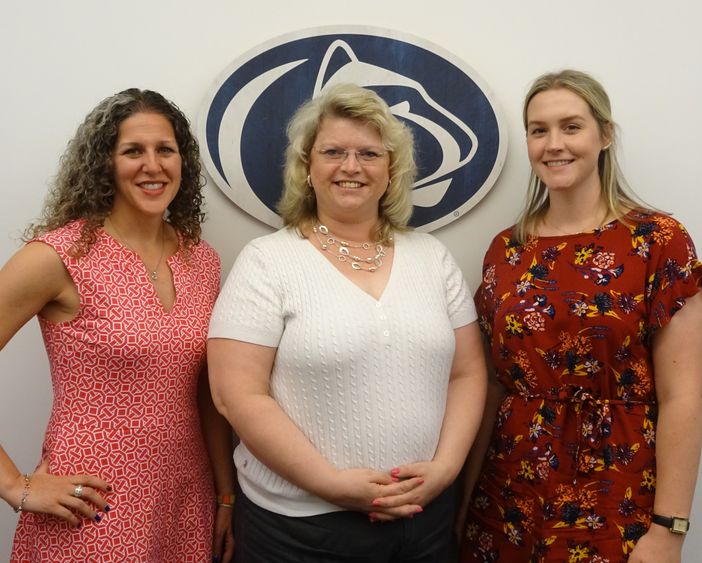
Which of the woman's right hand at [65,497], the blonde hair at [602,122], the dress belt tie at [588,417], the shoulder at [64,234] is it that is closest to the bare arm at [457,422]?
the dress belt tie at [588,417]

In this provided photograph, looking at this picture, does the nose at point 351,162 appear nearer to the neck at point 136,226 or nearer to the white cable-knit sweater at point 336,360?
the white cable-knit sweater at point 336,360

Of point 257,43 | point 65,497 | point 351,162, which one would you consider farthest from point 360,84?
point 65,497

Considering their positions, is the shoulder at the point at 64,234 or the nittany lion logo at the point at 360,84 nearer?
the shoulder at the point at 64,234

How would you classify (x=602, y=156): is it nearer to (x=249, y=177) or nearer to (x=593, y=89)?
(x=593, y=89)

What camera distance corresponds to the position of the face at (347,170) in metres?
1.64

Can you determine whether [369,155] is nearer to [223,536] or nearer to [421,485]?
[421,485]

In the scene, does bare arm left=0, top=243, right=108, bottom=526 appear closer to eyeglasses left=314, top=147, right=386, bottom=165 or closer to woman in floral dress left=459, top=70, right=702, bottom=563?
eyeglasses left=314, top=147, right=386, bottom=165

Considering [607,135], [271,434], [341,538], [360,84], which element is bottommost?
[341,538]

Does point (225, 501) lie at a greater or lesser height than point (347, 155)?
lesser

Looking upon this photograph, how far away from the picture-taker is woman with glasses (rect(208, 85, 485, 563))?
4.83 ft

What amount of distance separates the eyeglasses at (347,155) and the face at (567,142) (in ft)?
1.48

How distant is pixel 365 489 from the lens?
144 centimetres

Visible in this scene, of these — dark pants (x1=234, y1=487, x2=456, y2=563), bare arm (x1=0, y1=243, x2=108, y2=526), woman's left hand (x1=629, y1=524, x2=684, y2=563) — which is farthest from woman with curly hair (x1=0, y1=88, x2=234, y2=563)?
woman's left hand (x1=629, y1=524, x2=684, y2=563)

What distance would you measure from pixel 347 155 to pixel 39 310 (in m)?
0.86
